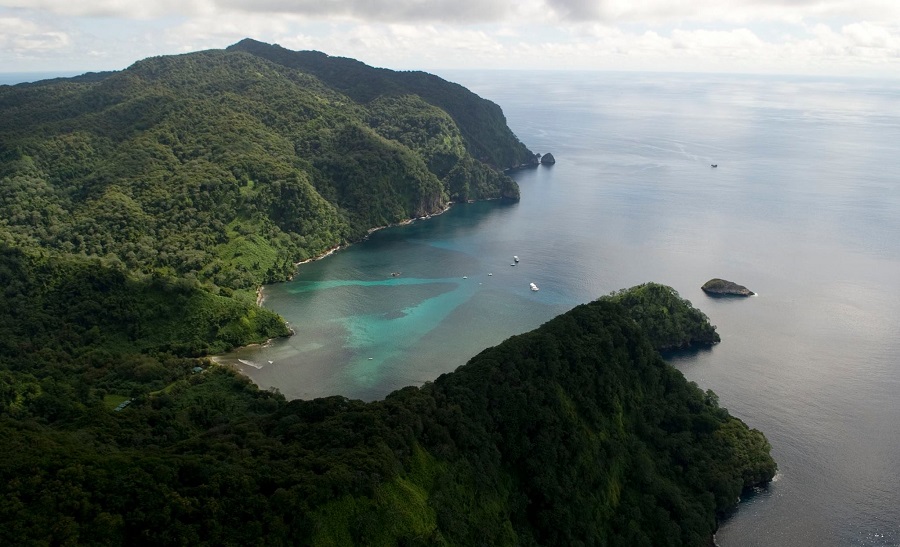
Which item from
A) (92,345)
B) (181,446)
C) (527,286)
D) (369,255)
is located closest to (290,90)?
(369,255)

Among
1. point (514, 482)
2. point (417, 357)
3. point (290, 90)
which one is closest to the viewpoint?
point (514, 482)

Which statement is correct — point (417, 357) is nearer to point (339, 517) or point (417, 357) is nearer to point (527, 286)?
point (527, 286)

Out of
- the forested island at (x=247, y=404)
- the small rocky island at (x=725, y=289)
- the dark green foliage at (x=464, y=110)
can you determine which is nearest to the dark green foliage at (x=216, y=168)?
the forested island at (x=247, y=404)

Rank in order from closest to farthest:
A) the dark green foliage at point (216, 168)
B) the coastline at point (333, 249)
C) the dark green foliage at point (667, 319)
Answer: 1. the dark green foliage at point (667, 319)
2. the coastline at point (333, 249)
3. the dark green foliage at point (216, 168)

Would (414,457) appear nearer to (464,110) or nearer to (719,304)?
(719,304)

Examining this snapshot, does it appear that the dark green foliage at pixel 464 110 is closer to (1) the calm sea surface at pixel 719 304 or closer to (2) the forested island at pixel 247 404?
(1) the calm sea surface at pixel 719 304

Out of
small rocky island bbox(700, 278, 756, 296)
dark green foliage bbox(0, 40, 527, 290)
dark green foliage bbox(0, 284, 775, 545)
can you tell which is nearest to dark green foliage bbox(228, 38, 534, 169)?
dark green foliage bbox(0, 40, 527, 290)
